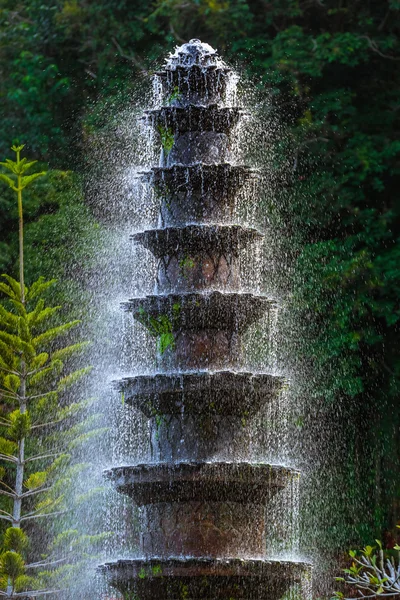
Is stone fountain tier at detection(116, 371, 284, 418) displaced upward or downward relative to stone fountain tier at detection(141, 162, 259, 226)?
downward

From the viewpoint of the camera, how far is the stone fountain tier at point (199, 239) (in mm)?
9078

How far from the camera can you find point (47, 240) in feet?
61.0

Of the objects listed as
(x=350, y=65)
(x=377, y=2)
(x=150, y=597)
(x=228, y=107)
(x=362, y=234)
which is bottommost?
(x=150, y=597)

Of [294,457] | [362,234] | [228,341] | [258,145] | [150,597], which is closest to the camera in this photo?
[150,597]

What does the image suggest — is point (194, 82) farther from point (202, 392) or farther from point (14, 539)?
point (14, 539)

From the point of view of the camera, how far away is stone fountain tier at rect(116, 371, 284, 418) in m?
8.48

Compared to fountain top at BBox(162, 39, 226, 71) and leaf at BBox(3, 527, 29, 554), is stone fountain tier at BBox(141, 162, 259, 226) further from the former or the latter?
leaf at BBox(3, 527, 29, 554)

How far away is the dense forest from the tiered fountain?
25.9ft

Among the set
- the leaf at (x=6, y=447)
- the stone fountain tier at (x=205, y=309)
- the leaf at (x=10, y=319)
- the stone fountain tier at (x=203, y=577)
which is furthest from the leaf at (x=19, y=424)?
the stone fountain tier at (x=203, y=577)

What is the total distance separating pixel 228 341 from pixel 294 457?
826cm

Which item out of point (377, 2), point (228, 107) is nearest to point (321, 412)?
point (377, 2)

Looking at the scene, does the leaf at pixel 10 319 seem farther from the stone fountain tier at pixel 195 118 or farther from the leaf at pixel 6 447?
the stone fountain tier at pixel 195 118

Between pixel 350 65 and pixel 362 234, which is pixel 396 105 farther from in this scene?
pixel 362 234

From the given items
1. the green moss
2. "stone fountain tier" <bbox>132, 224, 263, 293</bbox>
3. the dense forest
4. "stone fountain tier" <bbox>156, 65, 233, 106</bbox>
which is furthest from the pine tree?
the dense forest
